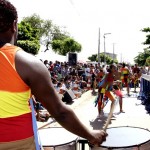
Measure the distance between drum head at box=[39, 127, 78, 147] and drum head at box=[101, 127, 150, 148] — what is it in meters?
0.31

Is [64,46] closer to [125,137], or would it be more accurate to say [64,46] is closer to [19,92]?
[125,137]

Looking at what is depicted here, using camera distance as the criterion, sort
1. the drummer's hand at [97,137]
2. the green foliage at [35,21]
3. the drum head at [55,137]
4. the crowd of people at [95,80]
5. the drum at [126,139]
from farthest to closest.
→ 1. the green foliage at [35,21]
2. the crowd of people at [95,80]
3. the drum head at [55,137]
4. the drum at [126,139]
5. the drummer's hand at [97,137]

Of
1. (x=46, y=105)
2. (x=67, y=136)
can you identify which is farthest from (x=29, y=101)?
(x=67, y=136)

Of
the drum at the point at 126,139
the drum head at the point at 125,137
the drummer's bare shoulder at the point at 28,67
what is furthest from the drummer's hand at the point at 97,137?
the drum head at the point at 125,137

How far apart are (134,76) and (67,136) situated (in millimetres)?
18823

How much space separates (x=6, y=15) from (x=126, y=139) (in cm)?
177

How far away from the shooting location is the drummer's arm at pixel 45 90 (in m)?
1.63

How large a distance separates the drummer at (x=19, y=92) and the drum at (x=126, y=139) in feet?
3.08

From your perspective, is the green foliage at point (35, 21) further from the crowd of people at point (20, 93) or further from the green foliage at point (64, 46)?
the crowd of people at point (20, 93)

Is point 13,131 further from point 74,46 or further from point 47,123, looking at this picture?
point 74,46

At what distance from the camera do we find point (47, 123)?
848 centimetres

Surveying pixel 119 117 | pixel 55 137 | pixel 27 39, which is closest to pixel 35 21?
pixel 27 39

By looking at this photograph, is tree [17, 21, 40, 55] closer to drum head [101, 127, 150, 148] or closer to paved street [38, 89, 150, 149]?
paved street [38, 89, 150, 149]

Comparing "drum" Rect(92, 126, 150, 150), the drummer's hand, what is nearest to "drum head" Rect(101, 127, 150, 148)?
"drum" Rect(92, 126, 150, 150)
